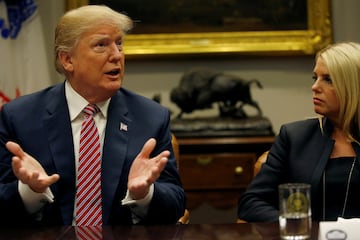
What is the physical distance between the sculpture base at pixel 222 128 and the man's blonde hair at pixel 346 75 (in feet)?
5.90

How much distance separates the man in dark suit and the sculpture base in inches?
70.3

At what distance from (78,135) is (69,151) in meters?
0.08

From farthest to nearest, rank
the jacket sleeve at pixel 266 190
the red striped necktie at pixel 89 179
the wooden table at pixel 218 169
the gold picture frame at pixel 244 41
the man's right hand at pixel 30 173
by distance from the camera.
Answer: the gold picture frame at pixel 244 41, the wooden table at pixel 218 169, the jacket sleeve at pixel 266 190, the red striped necktie at pixel 89 179, the man's right hand at pixel 30 173

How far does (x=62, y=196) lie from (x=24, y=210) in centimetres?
15

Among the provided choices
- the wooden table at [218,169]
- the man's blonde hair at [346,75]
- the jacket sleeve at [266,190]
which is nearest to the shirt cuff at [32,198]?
the jacket sleeve at [266,190]

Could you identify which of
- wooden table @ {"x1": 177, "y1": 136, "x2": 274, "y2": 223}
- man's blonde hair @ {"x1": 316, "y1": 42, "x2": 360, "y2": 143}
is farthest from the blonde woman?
wooden table @ {"x1": 177, "y1": 136, "x2": 274, "y2": 223}

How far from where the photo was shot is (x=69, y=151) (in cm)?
262

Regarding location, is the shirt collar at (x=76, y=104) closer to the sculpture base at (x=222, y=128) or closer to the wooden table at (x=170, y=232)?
the wooden table at (x=170, y=232)

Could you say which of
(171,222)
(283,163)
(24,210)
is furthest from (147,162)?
(283,163)

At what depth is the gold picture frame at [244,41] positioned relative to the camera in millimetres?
4953

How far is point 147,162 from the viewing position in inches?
94.3

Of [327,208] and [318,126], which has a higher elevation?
[318,126]

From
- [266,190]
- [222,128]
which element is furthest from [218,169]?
[266,190]

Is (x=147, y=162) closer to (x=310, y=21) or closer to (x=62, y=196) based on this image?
(x=62, y=196)
